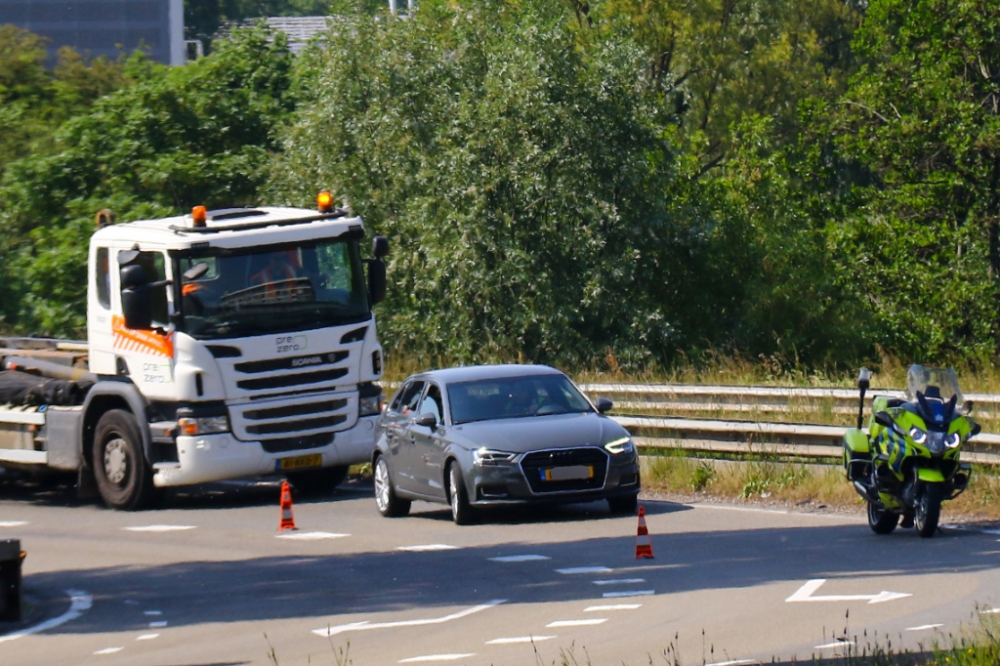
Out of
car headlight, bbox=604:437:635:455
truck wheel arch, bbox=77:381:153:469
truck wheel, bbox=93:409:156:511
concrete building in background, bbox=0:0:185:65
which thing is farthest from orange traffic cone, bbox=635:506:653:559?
concrete building in background, bbox=0:0:185:65

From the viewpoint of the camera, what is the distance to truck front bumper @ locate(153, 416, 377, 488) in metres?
17.6

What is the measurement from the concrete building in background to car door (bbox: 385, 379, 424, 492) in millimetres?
94654

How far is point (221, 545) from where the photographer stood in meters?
15.3

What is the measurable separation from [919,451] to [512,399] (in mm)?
4725

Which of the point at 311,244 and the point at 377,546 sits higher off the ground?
the point at 311,244

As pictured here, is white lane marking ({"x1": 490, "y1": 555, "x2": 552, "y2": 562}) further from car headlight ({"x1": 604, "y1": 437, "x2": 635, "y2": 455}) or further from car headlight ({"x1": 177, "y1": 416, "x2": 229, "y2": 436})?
car headlight ({"x1": 177, "y1": 416, "x2": 229, "y2": 436})

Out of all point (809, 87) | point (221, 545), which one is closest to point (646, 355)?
point (221, 545)

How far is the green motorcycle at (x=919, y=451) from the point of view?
42.8ft

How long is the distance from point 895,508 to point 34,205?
23.1 metres

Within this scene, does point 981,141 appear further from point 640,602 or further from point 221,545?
point 640,602

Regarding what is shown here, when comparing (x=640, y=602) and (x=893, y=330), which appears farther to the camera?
(x=893, y=330)

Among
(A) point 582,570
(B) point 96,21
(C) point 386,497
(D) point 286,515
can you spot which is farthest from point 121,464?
(B) point 96,21

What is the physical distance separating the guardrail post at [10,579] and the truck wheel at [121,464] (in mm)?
6322

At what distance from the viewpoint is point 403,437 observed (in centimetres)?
1692
